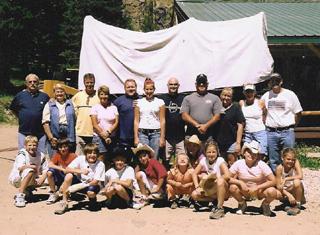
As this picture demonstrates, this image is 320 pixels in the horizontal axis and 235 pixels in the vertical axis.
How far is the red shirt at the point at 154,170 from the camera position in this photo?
627 centimetres

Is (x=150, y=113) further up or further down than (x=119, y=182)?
further up

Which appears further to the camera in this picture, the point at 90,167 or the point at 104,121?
the point at 104,121

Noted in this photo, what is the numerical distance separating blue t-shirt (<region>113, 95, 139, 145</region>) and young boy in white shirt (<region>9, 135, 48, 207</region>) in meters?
1.14

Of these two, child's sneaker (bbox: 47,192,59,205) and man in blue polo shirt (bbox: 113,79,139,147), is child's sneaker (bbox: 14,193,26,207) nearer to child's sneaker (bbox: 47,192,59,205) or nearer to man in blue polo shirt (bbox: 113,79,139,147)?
child's sneaker (bbox: 47,192,59,205)

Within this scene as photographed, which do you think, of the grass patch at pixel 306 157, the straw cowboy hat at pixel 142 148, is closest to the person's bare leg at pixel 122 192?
the straw cowboy hat at pixel 142 148

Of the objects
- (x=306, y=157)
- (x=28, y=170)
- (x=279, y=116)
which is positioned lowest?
(x=306, y=157)

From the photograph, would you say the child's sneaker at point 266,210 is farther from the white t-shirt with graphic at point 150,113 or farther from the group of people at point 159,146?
the white t-shirt with graphic at point 150,113

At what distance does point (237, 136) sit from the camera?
6.54 m

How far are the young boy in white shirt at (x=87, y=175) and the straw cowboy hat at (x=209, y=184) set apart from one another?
4.23 feet

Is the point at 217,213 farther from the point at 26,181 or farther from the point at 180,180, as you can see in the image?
the point at 26,181

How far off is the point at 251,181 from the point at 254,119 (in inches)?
43.0

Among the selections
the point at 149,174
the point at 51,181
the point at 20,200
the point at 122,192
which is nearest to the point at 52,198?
the point at 51,181

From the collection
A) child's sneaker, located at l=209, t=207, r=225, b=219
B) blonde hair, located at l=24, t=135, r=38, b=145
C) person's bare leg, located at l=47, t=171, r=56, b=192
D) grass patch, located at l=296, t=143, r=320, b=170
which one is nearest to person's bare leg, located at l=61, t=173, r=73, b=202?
person's bare leg, located at l=47, t=171, r=56, b=192

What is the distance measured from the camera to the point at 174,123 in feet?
22.2
